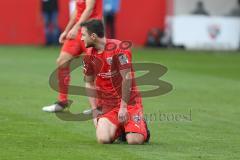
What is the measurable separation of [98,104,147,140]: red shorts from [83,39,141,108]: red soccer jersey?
0.10 m

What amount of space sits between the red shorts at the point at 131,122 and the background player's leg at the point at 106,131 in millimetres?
63

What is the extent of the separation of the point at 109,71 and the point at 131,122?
2.06 ft

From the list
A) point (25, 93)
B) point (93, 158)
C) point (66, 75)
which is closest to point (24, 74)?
point (25, 93)

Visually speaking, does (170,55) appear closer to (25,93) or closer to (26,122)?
(25,93)

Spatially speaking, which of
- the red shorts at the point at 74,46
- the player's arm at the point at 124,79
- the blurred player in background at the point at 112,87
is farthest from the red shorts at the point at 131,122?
the red shorts at the point at 74,46

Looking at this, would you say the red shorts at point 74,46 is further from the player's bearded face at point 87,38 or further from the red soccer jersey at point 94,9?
the player's bearded face at point 87,38

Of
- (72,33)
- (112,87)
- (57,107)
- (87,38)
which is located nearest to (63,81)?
(57,107)

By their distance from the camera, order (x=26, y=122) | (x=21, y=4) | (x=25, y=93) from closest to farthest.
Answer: (x=26, y=122)
(x=25, y=93)
(x=21, y=4)

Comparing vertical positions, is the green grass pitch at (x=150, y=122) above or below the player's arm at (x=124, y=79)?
below

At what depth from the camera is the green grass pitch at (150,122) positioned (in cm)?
873

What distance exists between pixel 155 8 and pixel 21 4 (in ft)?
15.5

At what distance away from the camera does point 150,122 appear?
11.5m

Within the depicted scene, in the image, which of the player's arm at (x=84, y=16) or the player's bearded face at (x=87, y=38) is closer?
the player's bearded face at (x=87, y=38)

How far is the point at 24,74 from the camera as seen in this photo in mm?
18266
